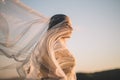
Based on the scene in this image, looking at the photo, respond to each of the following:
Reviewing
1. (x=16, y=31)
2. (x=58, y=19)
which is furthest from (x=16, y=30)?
(x=58, y=19)

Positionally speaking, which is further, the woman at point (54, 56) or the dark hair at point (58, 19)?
the dark hair at point (58, 19)

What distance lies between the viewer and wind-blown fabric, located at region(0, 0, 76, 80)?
14.5 ft

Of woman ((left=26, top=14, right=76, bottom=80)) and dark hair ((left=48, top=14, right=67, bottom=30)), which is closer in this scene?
woman ((left=26, top=14, right=76, bottom=80))

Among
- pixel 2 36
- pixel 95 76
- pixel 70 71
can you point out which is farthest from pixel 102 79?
pixel 2 36

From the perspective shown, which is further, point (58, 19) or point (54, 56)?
point (58, 19)

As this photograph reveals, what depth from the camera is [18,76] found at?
449 cm

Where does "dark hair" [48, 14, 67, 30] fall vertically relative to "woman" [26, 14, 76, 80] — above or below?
above

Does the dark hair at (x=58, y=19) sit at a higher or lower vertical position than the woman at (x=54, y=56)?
higher

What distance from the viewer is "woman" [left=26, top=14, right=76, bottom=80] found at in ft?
14.4

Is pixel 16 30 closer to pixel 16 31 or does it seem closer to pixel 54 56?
pixel 16 31

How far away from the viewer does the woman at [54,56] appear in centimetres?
439

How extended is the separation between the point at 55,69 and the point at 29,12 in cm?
171

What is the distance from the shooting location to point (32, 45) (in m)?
4.86

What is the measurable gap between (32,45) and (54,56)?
0.67 m
